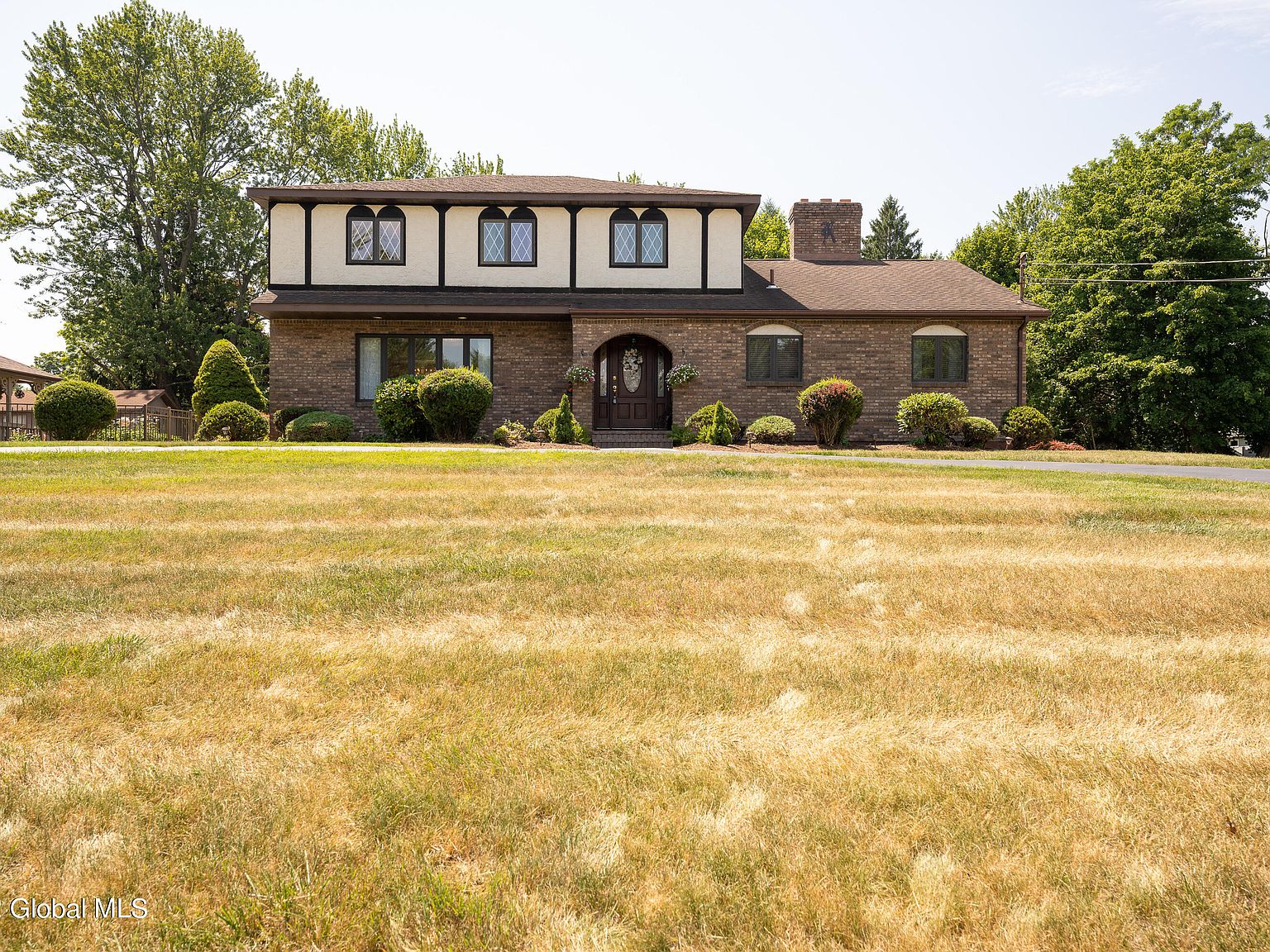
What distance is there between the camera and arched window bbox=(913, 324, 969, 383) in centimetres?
2138

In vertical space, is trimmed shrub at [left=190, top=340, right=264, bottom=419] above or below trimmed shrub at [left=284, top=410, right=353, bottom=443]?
above

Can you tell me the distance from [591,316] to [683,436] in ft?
13.1

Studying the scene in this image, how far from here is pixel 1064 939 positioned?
1.69 meters

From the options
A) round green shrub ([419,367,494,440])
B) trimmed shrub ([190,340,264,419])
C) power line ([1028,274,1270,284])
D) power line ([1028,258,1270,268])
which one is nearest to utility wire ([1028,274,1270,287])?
power line ([1028,274,1270,284])

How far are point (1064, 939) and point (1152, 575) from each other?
416 centimetres

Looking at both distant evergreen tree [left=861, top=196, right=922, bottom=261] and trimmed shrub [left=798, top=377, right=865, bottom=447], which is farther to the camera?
A: distant evergreen tree [left=861, top=196, right=922, bottom=261]

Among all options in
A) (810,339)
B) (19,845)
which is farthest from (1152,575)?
(810,339)

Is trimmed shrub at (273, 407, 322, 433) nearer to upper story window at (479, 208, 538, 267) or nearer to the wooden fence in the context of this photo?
the wooden fence

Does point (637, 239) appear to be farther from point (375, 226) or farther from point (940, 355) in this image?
point (940, 355)

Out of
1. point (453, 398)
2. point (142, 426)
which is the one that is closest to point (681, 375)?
point (453, 398)

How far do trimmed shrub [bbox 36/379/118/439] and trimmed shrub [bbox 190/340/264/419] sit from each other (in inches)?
129

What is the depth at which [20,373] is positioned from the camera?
28016mm

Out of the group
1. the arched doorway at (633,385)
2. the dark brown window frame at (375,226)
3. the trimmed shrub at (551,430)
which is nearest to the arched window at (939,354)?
the arched doorway at (633,385)

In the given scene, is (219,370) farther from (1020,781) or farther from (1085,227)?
(1085,227)
